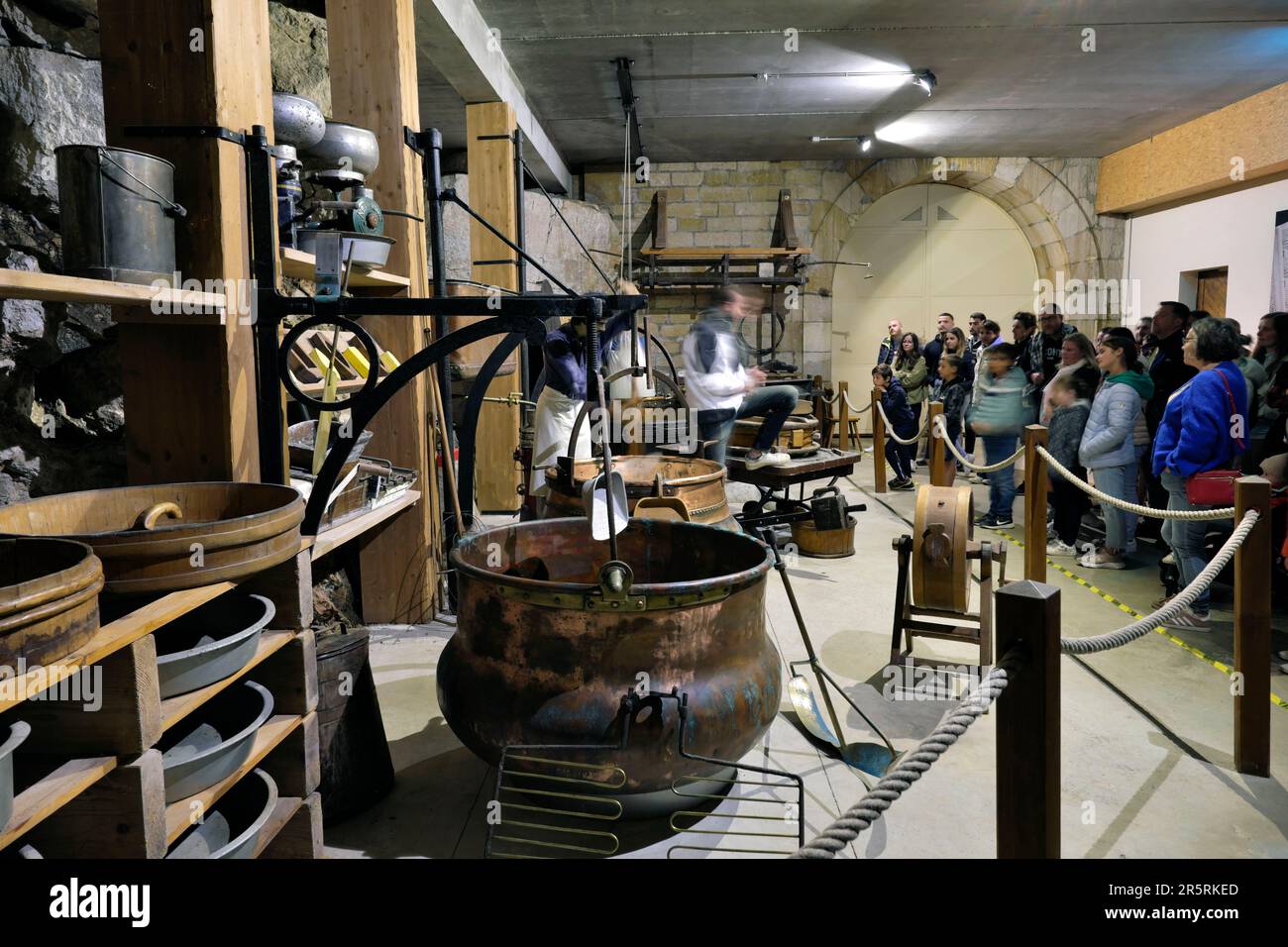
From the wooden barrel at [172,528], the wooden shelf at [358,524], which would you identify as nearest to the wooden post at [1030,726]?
the wooden barrel at [172,528]

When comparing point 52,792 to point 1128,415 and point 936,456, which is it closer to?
point 1128,415

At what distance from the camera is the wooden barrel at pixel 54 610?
4.23 feet

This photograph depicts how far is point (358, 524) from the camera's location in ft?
11.9

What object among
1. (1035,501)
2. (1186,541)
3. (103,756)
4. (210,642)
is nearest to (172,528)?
(210,642)

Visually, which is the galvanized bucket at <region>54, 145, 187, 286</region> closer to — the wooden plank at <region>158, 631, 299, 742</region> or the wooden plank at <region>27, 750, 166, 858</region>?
the wooden plank at <region>158, 631, 299, 742</region>

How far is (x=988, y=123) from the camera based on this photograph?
9750mm

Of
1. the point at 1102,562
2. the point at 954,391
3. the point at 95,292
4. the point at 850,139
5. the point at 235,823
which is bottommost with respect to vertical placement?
the point at 1102,562

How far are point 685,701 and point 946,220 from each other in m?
11.5

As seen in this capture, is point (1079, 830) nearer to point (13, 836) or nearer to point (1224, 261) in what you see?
point (13, 836)

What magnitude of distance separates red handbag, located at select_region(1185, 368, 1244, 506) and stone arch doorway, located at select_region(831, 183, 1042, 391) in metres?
8.04

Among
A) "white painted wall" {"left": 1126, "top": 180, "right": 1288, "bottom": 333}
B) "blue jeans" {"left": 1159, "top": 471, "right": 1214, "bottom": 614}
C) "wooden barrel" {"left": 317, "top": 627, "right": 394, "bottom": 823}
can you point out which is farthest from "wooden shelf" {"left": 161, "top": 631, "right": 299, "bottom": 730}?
"white painted wall" {"left": 1126, "top": 180, "right": 1288, "bottom": 333}

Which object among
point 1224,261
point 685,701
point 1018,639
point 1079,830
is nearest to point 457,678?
point 685,701

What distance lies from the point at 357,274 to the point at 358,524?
3.61 ft

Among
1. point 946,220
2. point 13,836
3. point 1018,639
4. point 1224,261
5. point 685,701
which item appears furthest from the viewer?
point 946,220
